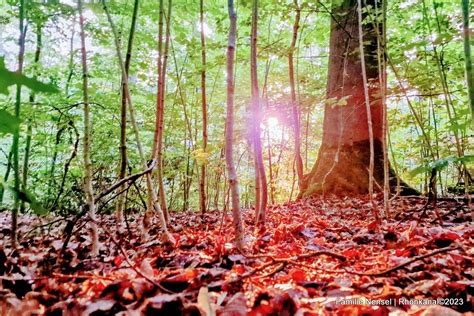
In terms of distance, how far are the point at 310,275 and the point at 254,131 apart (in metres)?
1.17

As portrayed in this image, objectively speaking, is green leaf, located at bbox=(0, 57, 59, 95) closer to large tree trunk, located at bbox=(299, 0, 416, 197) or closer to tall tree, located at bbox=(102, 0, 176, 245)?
tall tree, located at bbox=(102, 0, 176, 245)

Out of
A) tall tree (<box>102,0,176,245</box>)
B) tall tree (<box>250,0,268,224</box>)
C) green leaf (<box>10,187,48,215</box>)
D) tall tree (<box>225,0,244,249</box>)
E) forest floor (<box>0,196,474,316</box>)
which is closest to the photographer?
green leaf (<box>10,187,48,215</box>)

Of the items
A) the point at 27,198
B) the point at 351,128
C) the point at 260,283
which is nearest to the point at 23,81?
the point at 27,198

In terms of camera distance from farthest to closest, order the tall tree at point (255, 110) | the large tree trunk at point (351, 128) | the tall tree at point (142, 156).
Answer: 1. the large tree trunk at point (351, 128)
2. the tall tree at point (255, 110)
3. the tall tree at point (142, 156)

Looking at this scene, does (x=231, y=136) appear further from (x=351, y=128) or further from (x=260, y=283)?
(x=351, y=128)

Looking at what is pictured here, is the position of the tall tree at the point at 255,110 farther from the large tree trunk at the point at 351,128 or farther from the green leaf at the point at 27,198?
the large tree trunk at the point at 351,128

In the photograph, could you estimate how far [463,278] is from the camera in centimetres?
113

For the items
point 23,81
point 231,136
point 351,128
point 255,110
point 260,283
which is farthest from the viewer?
A: point 351,128

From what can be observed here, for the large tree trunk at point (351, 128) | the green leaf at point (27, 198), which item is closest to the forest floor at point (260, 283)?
the green leaf at point (27, 198)

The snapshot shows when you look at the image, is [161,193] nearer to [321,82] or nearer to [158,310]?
[158,310]

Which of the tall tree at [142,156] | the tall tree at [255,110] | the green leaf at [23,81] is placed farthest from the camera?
the tall tree at [255,110]

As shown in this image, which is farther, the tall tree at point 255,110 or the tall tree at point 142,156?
the tall tree at point 255,110

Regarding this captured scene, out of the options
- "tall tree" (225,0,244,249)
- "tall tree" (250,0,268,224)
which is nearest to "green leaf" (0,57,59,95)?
"tall tree" (225,0,244,249)

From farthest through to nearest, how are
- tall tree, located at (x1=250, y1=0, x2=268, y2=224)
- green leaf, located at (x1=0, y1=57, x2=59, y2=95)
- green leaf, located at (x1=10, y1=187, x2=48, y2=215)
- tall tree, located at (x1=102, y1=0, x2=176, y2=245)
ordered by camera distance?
tall tree, located at (x1=250, y1=0, x2=268, y2=224) < tall tree, located at (x1=102, y1=0, x2=176, y2=245) < green leaf, located at (x1=10, y1=187, x2=48, y2=215) < green leaf, located at (x1=0, y1=57, x2=59, y2=95)
